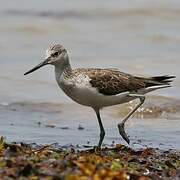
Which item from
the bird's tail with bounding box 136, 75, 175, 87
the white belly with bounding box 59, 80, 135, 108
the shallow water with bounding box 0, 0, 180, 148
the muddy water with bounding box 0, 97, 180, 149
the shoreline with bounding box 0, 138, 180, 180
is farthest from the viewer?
the shallow water with bounding box 0, 0, 180, 148

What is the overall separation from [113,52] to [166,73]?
1748 mm

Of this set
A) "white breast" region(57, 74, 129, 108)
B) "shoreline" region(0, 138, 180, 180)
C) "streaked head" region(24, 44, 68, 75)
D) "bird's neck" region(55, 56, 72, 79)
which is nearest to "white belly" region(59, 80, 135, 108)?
"white breast" region(57, 74, 129, 108)

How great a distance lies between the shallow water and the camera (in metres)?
9.76

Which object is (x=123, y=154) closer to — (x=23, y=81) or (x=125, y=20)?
(x=23, y=81)

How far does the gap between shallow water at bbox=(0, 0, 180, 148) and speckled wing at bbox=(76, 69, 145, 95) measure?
0.87 metres

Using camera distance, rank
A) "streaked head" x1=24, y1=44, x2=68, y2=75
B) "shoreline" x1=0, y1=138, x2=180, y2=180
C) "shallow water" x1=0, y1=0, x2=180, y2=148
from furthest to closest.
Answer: "shallow water" x1=0, y1=0, x2=180, y2=148 < "streaked head" x1=24, y1=44, x2=68, y2=75 < "shoreline" x1=0, y1=138, x2=180, y2=180

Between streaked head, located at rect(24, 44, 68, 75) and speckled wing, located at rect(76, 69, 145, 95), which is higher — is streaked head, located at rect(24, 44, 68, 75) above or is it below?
above

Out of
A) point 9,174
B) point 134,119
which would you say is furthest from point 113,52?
point 9,174

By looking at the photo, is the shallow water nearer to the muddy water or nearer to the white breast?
the muddy water

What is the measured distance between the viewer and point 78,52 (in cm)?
1430

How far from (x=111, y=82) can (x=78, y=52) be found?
235 inches

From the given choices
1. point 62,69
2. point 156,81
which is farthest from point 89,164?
point 156,81

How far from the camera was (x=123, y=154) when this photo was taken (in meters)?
7.54

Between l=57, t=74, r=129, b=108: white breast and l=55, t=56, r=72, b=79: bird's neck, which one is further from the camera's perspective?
l=55, t=56, r=72, b=79: bird's neck
